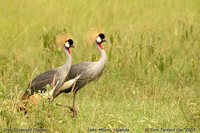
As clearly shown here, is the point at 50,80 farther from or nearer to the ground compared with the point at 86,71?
nearer to the ground

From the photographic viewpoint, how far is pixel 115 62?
7.86 meters

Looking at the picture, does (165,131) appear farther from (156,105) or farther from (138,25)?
(138,25)

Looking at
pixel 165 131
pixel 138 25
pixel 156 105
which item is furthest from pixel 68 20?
pixel 165 131

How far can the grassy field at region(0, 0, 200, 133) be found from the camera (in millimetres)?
5484

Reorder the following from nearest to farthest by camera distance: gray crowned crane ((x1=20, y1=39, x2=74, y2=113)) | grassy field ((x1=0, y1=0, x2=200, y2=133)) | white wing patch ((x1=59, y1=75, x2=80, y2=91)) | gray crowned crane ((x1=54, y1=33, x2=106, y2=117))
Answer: grassy field ((x1=0, y1=0, x2=200, y2=133)), gray crowned crane ((x1=20, y1=39, x2=74, y2=113)), white wing patch ((x1=59, y1=75, x2=80, y2=91)), gray crowned crane ((x1=54, y1=33, x2=106, y2=117))

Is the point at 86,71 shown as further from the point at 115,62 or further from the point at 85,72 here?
the point at 115,62

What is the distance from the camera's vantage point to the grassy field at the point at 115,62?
548 cm

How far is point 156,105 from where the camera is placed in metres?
6.66

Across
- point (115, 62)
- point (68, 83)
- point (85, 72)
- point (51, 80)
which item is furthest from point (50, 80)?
point (115, 62)

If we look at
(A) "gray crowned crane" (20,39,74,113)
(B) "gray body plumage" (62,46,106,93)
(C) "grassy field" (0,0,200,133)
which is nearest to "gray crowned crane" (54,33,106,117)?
(B) "gray body plumage" (62,46,106,93)

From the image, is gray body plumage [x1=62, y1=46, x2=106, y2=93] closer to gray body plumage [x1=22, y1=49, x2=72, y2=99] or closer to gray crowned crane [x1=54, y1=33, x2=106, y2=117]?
gray crowned crane [x1=54, y1=33, x2=106, y2=117]

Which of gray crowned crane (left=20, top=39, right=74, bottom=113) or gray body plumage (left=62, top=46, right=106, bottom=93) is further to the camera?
gray body plumage (left=62, top=46, right=106, bottom=93)

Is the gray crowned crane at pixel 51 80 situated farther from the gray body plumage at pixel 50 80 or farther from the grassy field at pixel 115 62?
the grassy field at pixel 115 62

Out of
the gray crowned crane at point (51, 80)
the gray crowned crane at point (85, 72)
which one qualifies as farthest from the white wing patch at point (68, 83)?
the gray crowned crane at point (51, 80)
